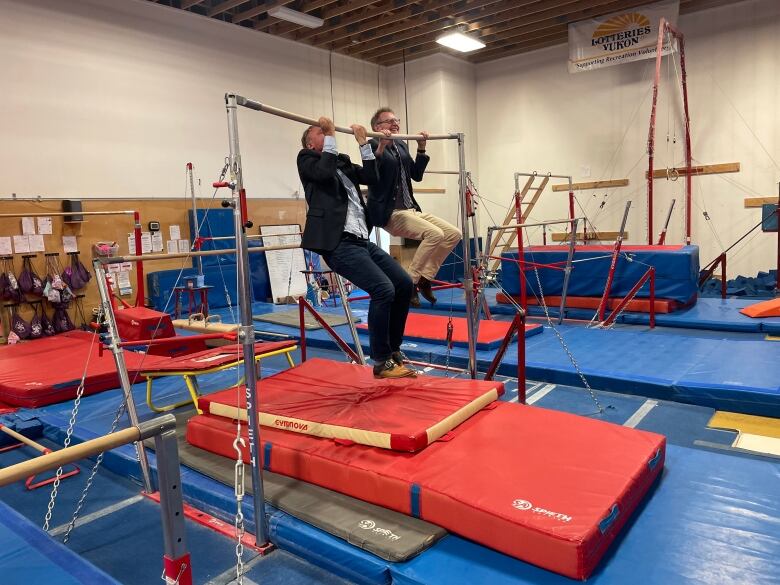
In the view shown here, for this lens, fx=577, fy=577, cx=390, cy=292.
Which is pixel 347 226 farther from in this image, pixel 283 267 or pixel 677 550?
pixel 283 267

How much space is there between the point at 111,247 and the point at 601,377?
636 centimetres

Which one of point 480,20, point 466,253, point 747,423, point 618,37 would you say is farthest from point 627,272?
point 480,20

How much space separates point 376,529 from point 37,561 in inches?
50.1

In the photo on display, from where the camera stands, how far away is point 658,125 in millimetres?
10523

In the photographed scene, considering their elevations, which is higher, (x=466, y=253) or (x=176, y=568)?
(x=466, y=253)

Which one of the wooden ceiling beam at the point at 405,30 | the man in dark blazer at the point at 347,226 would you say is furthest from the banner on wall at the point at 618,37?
the man in dark blazer at the point at 347,226

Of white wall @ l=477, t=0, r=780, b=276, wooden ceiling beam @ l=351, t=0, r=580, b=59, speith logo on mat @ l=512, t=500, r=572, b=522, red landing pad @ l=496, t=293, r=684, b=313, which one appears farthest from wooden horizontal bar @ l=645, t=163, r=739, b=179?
speith logo on mat @ l=512, t=500, r=572, b=522

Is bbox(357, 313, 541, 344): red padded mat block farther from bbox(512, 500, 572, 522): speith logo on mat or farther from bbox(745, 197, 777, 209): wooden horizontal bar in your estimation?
bbox(745, 197, 777, 209): wooden horizontal bar

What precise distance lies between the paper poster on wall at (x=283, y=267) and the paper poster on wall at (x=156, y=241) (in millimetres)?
1802

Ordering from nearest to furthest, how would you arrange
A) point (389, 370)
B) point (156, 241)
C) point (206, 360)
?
1. point (389, 370)
2. point (206, 360)
3. point (156, 241)

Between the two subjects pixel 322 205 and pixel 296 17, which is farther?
pixel 296 17

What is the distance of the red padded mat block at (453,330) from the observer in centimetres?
609

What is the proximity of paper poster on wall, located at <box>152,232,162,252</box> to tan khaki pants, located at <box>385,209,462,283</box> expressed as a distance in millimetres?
5590

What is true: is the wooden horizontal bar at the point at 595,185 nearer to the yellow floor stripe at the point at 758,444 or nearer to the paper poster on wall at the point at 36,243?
the yellow floor stripe at the point at 758,444
